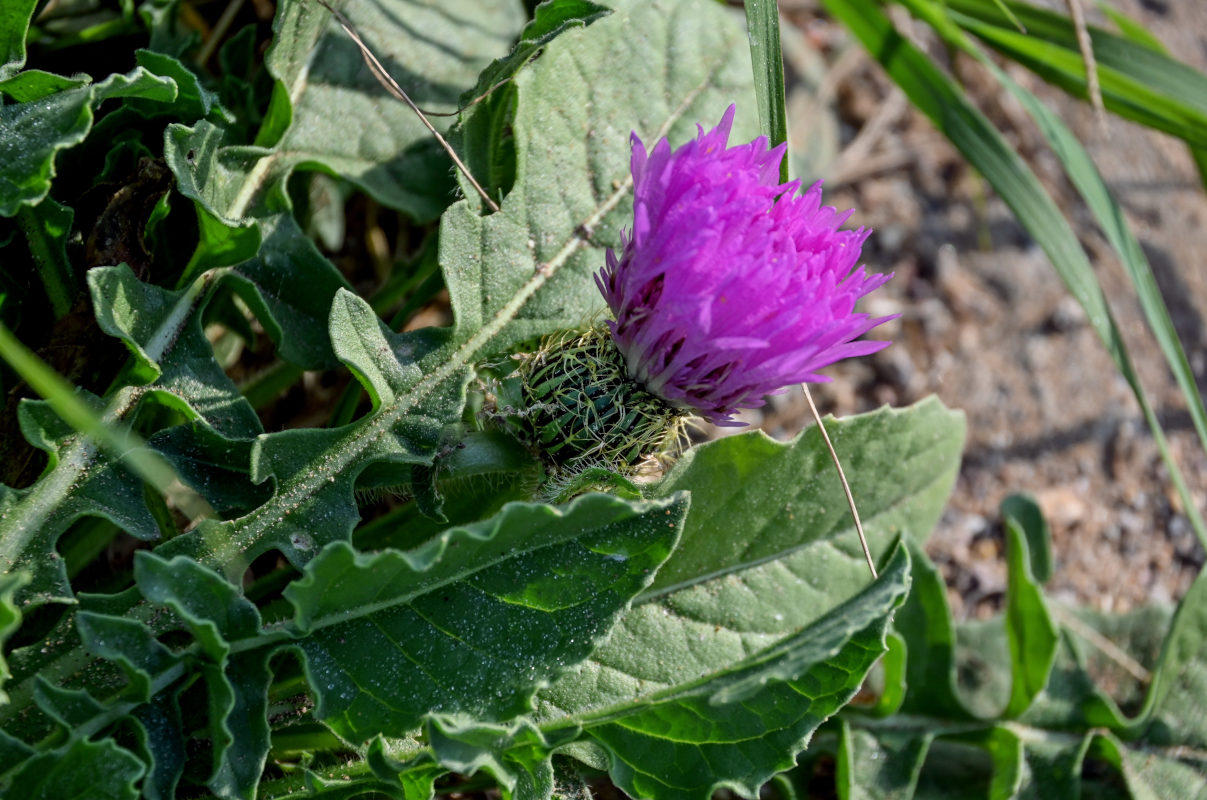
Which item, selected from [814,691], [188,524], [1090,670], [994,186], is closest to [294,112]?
[188,524]

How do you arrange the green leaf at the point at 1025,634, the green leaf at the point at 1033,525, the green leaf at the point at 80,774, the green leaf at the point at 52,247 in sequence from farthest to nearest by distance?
the green leaf at the point at 1033,525 < the green leaf at the point at 1025,634 < the green leaf at the point at 52,247 < the green leaf at the point at 80,774

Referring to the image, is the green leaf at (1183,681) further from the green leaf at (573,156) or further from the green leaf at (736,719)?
the green leaf at (573,156)

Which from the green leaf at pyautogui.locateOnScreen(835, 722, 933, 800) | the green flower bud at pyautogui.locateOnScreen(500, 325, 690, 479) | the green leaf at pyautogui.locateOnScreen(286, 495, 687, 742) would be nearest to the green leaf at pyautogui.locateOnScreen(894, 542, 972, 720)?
the green leaf at pyautogui.locateOnScreen(835, 722, 933, 800)

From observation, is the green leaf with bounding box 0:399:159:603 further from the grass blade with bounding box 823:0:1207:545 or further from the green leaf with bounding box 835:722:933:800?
the grass blade with bounding box 823:0:1207:545

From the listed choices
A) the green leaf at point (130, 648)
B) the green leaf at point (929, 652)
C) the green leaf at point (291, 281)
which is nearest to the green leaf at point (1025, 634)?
the green leaf at point (929, 652)

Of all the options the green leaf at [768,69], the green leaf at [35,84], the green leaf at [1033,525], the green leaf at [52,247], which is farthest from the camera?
the green leaf at [1033,525]

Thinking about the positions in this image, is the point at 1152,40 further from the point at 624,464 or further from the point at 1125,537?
the point at 624,464

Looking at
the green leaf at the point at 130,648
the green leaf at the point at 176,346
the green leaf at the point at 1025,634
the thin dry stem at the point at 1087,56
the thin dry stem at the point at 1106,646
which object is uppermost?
the thin dry stem at the point at 1087,56
